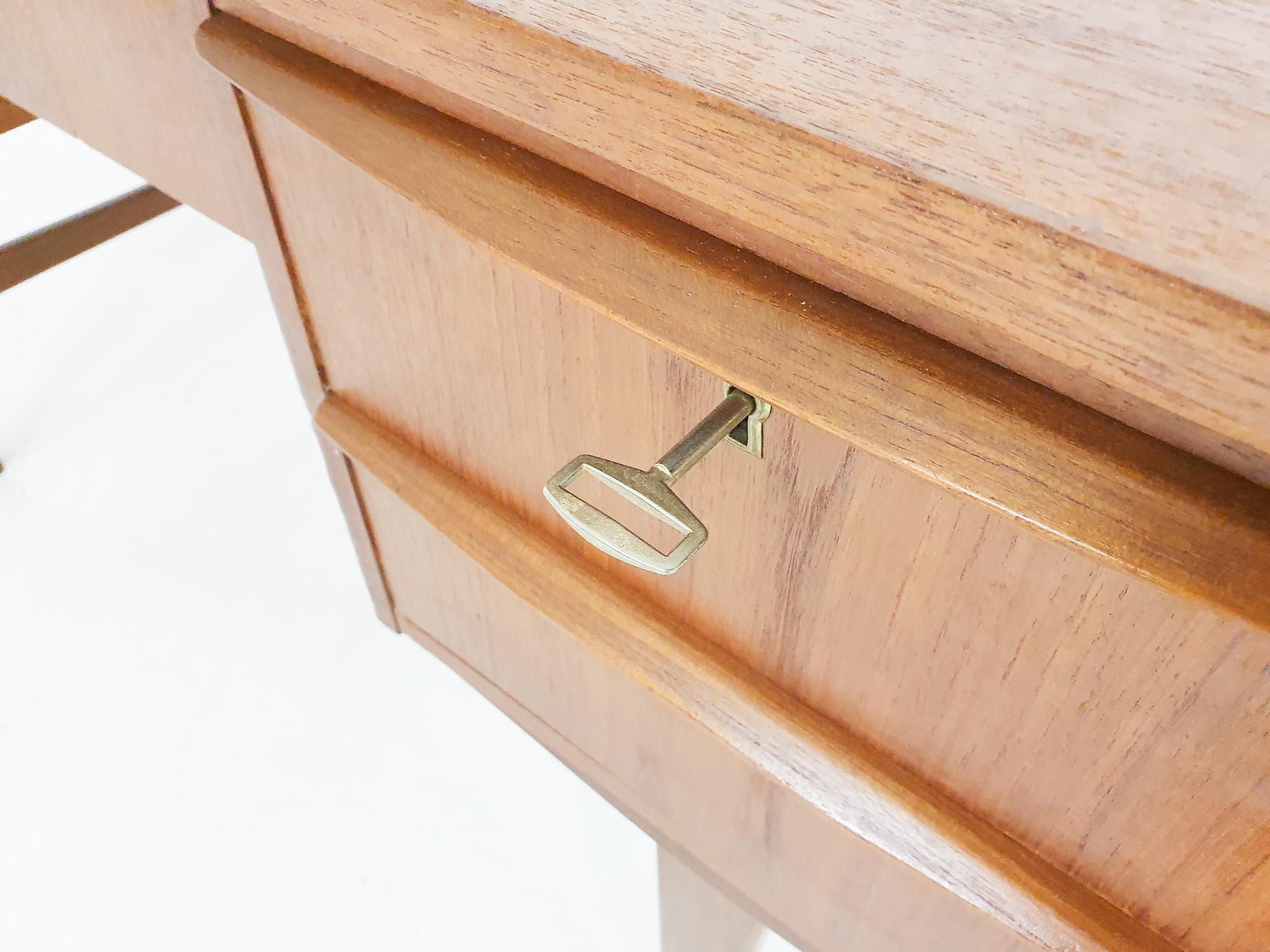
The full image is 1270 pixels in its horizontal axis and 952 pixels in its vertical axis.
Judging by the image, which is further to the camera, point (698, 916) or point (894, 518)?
point (698, 916)

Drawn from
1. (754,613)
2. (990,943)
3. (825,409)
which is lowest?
(990,943)

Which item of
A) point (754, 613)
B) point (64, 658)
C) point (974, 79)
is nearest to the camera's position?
point (974, 79)

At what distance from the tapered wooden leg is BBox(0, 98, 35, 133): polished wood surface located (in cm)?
68

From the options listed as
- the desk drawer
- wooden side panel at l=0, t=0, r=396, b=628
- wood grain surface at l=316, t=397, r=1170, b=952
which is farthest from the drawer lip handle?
wooden side panel at l=0, t=0, r=396, b=628

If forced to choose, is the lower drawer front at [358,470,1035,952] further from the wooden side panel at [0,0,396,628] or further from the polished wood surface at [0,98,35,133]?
the polished wood surface at [0,98,35,133]

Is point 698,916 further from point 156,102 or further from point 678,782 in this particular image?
point 156,102

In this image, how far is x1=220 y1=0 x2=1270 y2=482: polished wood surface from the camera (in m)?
0.17

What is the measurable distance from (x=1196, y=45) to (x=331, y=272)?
34 cm

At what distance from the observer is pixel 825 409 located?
23cm

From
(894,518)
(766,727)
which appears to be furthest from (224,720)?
(894,518)

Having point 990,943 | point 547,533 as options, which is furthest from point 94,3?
point 990,943

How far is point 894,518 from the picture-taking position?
0.85ft

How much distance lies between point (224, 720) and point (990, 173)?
814 millimetres

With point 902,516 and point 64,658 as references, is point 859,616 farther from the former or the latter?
point 64,658
